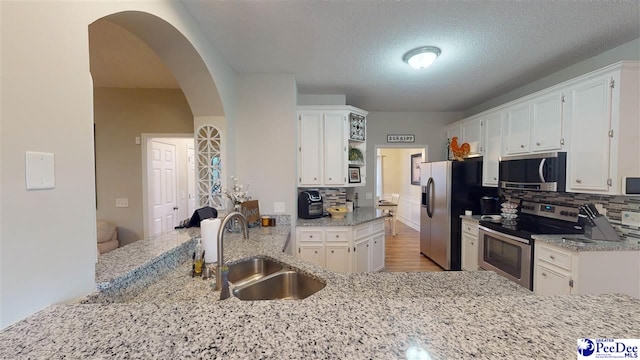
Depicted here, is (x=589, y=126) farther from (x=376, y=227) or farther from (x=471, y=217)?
(x=376, y=227)

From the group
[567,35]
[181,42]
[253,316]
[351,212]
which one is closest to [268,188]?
[351,212]

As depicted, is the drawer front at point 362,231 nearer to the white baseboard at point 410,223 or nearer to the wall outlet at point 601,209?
the wall outlet at point 601,209

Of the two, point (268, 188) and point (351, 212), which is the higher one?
point (268, 188)

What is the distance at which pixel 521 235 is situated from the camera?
2.46 m

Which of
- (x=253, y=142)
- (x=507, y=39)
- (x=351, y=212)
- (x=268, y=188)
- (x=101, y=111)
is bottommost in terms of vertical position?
(x=351, y=212)

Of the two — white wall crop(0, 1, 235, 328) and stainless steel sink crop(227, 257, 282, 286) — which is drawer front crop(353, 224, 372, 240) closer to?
stainless steel sink crop(227, 257, 282, 286)

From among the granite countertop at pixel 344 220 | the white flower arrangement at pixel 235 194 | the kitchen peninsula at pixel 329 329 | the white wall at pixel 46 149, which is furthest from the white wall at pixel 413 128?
the white wall at pixel 46 149

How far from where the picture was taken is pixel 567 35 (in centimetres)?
213

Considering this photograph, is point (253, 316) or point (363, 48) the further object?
point (363, 48)

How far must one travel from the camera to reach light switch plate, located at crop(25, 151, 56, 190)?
0.73m

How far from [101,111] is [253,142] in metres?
2.33

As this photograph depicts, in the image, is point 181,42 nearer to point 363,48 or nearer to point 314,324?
point 363,48

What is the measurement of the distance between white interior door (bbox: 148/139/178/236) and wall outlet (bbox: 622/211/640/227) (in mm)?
5149

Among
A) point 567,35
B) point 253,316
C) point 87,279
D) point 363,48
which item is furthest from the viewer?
point 363,48
